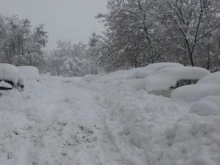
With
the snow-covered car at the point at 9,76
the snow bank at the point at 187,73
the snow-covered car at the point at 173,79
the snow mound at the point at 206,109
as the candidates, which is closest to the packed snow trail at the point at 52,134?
the snow-covered car at the point at 9,76

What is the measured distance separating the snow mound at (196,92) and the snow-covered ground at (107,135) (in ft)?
1.25

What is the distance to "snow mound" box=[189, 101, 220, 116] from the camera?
5785 mm

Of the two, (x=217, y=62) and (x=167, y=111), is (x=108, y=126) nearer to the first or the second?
(x=167, y=111)

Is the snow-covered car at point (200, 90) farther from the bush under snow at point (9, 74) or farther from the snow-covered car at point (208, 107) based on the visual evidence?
the bush under snow at point (9, 74)

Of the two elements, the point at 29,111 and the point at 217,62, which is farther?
the point at 217,62

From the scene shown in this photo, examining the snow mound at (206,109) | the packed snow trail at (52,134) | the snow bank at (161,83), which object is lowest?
the packed snow trail at (52,134)

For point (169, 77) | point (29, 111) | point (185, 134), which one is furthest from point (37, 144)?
point (169, 77)

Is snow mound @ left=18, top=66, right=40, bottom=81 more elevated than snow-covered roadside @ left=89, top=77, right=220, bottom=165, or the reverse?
snow mound @ left=18, top=66, right=40, bottom=81

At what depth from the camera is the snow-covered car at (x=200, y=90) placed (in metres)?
7.81

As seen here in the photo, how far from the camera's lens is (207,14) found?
19.2 metres

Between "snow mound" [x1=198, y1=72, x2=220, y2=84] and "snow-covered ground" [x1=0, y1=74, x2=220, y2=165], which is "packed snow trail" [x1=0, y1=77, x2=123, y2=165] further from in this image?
"snow mound" [x1=198, y1=72, x2=220, y2=84]

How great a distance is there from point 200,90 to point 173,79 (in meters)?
2.96

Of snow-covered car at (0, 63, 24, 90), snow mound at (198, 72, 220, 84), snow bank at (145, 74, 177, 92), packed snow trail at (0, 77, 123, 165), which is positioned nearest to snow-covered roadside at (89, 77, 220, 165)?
packed snow trail at (0, 77, 123, 165)

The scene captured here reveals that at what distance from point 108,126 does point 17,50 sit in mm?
29677
